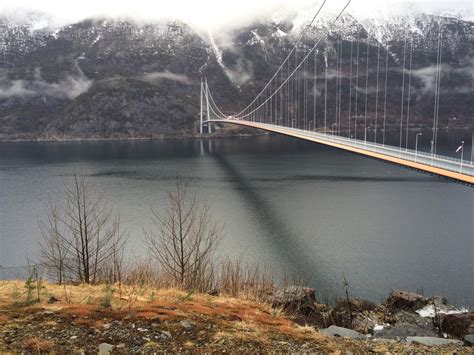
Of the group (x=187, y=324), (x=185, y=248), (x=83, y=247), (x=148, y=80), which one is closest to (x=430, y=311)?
(x=185, y=248)

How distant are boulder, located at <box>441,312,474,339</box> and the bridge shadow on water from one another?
4769mm

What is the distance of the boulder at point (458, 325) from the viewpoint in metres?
11.5

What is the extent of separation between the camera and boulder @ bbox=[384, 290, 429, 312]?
14987mm

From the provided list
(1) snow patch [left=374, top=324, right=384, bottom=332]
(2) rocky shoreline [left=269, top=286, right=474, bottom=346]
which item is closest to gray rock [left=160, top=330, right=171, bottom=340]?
(2) rocky shoreline [left=269, top=286, right=474, bottom=346]

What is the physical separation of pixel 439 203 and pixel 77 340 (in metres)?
32.9

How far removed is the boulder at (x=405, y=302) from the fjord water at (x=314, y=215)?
181 centimetres

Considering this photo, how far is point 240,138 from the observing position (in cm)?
11519

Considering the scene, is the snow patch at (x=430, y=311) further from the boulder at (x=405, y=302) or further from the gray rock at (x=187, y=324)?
the gray rock at (x=187, y=324)

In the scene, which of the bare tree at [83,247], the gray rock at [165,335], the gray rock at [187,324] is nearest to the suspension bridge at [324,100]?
the bare tree at [83,247]

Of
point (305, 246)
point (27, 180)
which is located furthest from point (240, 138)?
point (305, 246)

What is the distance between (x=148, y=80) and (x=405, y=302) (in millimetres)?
149287

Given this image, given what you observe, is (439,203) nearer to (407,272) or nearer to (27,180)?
(407,272)

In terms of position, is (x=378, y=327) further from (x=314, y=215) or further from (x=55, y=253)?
(x=314, y=215)

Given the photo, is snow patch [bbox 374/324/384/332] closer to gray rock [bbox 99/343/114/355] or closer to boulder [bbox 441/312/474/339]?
boulder [bbox 441/312/474/339]
